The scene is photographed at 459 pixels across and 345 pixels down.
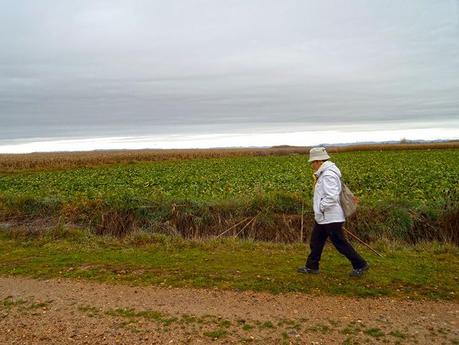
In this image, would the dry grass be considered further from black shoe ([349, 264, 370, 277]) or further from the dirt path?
black shoe ([349, 264, 370, 277])

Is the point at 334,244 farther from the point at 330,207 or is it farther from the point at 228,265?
the point at 228,265

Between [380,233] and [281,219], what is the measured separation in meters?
2.72

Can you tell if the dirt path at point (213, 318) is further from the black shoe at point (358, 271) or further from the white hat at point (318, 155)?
the white hat at point (318, 155)

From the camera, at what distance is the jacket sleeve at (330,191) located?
21.4 feet

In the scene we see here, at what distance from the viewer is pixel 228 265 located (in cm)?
786

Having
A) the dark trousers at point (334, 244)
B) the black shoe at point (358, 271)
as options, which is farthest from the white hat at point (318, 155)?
the black shoe at point (358, 271)

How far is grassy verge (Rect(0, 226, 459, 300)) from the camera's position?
21.3ft

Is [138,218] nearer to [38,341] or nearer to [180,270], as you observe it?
[180,270]

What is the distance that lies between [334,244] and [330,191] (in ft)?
3.21

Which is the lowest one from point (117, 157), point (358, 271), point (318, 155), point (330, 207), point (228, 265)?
point (228, 265)

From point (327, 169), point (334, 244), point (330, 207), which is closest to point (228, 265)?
point (334, 244)

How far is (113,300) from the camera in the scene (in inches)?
243

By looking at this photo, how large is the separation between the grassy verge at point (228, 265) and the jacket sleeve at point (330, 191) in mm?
1305

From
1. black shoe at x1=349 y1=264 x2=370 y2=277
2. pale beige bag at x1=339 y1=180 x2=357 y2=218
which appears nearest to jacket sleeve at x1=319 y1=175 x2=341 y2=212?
pale beige bag at x1=339 y1=180 x2=357 y2=218
